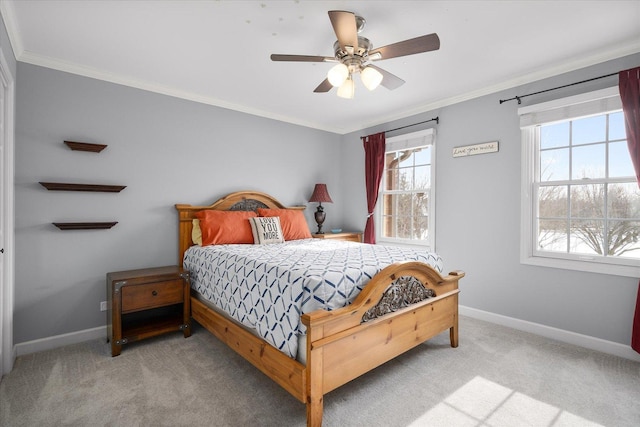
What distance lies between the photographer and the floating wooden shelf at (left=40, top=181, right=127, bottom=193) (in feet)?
8.64

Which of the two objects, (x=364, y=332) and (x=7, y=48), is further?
(x=7, y=48)

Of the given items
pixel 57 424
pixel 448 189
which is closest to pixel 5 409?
pixel 57 424

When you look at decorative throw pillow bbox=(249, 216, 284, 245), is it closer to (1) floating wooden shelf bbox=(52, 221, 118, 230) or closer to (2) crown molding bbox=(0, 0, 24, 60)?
(1) floating wooden shelf bbox=(52, 221, 118, 230)

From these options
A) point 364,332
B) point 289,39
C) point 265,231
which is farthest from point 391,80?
point 265,231

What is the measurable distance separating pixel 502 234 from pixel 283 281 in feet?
8.36

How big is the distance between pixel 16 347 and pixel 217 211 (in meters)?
1.96

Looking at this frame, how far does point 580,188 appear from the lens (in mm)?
2836

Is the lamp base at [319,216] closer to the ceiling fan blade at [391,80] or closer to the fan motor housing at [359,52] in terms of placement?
the ceiling fan blade at [391,80]

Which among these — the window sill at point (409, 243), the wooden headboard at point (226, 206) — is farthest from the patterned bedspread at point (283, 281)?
the window sill at point (409, 243)

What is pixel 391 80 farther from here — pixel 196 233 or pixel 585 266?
pixel 196 233

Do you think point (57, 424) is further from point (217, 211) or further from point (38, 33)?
point (38, 33)

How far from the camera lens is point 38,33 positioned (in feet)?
7.56

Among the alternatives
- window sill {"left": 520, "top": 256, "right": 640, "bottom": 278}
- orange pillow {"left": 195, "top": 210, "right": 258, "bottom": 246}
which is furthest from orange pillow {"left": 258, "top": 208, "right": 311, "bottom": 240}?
window sill {"left": 520, "top": 256, "right": 640, "bottom": 278}

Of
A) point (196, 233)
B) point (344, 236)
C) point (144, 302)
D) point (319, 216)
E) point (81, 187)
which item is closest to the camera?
point (144, 302)
